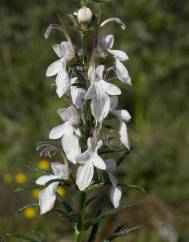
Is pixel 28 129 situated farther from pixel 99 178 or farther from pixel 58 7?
pixel 99 178

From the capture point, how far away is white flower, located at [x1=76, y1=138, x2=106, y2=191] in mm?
2068

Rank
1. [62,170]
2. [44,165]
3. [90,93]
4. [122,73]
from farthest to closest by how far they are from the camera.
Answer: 1. [44,165]
2. [62,170]
3. [122,73]
4. [90,93]

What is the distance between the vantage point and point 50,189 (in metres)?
2.21

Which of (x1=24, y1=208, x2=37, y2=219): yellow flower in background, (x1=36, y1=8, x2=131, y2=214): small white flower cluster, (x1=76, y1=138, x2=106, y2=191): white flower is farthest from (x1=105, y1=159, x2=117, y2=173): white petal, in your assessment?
(x1=24, y1=208, x2=37, y2=219): yellow flower in background

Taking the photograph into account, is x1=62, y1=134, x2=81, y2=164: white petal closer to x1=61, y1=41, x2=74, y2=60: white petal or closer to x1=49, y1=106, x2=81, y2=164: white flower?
x1=49, y1=106, x2=81, y2=164: white flower

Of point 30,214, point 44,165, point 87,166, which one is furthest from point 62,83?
point 44,165

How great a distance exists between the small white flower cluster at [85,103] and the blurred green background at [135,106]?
243 cm

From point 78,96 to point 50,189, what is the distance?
0.34 meters

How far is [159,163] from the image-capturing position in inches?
227

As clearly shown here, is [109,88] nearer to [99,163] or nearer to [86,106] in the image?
[86,106]

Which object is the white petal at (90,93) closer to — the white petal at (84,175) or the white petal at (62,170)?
the white petal at (84,175)

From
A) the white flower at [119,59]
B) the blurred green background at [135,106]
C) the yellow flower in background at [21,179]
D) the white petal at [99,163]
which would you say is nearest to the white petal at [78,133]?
the white petal at [99,163]

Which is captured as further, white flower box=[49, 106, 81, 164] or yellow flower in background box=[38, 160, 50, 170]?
yellow flower in background box=[38, 160, 50, 170]

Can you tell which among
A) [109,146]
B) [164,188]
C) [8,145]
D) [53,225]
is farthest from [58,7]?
[109,146]
